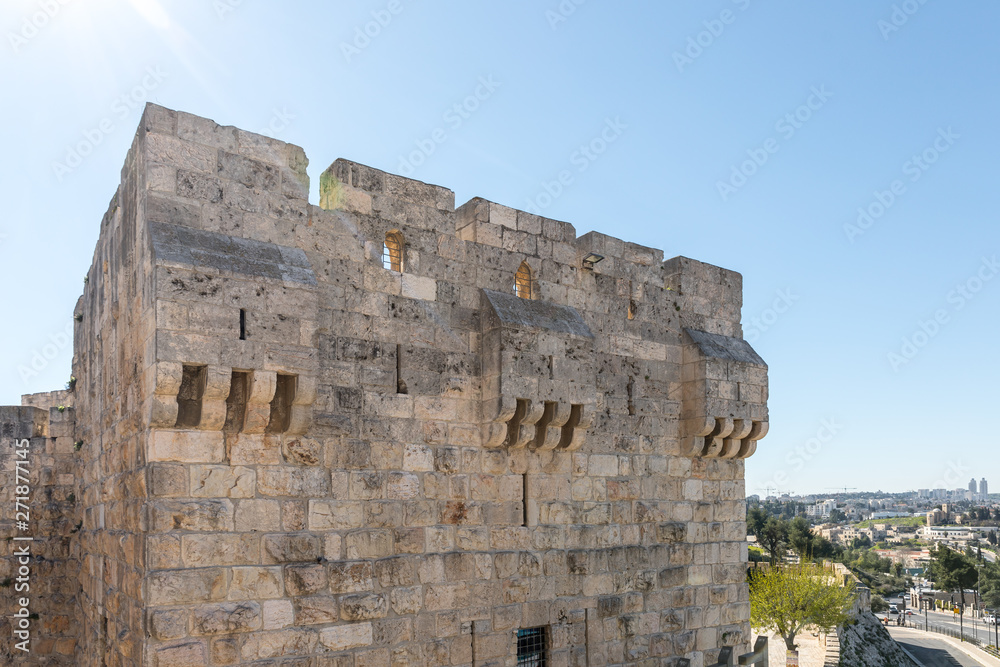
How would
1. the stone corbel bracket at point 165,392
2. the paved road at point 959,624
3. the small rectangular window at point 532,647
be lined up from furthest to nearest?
the paved road at point 959,624 < the small rectangular window at point 532,647 < the stone corbel bracket at point 165,392

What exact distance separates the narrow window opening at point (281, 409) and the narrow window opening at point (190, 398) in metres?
0.53

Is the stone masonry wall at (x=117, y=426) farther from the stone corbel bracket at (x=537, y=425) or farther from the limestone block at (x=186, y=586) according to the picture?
the stone corbel bracket at (x=537, y=425)

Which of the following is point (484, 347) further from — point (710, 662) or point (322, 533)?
point (710, 662)

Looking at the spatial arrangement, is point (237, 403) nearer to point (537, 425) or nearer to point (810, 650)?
point (537, 425)

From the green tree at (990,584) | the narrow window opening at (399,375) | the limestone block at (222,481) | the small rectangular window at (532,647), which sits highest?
the narrow window opening at (399,375)

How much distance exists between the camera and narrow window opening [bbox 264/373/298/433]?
18.3ft

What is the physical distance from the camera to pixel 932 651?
49.8 m

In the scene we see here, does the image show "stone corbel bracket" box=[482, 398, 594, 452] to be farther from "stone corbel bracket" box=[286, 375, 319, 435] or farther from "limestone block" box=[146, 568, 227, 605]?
"limestone block" box=[146, 568, 227, 605]

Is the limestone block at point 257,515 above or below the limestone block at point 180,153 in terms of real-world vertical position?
below

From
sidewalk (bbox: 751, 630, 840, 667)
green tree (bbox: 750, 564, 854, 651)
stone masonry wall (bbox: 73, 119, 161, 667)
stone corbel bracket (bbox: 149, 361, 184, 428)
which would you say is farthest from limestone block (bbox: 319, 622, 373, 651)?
green tree (bbox: 750, 564, 854, 651)

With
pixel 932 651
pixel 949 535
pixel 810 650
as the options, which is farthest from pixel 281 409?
pixel 949 535

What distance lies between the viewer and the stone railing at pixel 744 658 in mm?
8389

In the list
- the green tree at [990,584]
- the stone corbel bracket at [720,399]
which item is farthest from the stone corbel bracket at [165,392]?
the green tree at [990,584]

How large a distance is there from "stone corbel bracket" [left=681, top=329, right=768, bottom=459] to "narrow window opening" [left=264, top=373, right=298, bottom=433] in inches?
186
